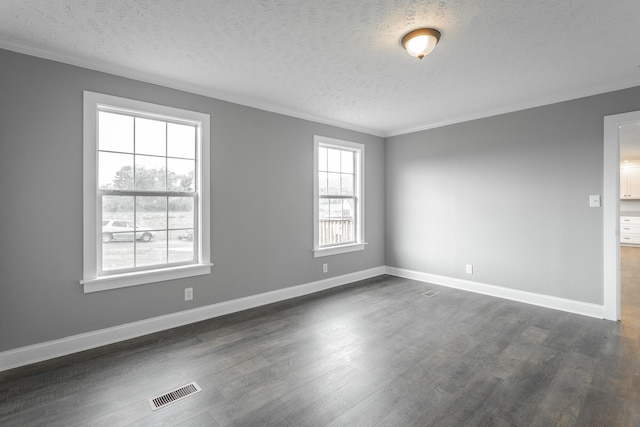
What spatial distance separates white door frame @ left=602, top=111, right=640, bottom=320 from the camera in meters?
3.41

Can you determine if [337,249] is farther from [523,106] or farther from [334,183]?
[523,106]

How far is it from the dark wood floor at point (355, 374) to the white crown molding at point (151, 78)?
258 centimetres

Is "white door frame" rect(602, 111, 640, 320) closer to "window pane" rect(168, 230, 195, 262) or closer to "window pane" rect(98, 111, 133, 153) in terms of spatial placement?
"window pane" rect(168, 230, 195, 262)

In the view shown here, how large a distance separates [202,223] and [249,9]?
87.8 inches

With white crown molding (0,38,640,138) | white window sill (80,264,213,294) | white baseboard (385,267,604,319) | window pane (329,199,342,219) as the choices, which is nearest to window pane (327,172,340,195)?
window pane (329,199,342,219)

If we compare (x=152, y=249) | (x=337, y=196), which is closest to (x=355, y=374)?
(x=152, y=249)

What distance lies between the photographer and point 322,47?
260 centimetres

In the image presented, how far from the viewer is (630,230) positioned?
28.3 feet

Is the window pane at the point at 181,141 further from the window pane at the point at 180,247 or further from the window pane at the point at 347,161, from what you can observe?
the window pane at the point at 347,161

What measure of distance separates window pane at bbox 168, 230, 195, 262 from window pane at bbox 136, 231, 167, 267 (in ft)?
0.23

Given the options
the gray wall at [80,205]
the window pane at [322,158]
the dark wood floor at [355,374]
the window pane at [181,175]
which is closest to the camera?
the dark wood floor at [355,374]

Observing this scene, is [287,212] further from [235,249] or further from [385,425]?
[385,425]

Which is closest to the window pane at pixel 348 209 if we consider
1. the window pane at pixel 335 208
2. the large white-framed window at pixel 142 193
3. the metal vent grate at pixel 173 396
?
the window pane at pixel 335 208

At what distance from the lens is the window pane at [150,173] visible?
3.15 metres
